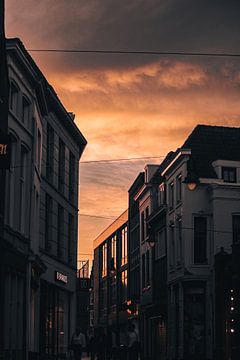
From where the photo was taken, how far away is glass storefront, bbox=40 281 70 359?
140 feet

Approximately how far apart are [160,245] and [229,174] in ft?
35.2

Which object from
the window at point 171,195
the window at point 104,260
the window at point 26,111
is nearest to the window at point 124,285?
the window at point 104,260

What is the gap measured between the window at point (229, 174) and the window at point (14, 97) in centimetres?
2217

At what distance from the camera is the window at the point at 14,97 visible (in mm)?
32938

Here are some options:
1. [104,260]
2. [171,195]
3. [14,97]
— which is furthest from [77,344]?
[104,260]

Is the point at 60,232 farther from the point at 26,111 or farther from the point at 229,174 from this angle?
the point at 26,111

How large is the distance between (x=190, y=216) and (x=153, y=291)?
42.2 feet

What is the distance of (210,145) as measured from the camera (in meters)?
56.1

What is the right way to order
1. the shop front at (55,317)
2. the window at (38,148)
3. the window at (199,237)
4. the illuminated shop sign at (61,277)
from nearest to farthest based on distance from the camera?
the window at (38,148) → the shop front at (55,317) → the illuminated shop sign at (61,277) → the window at (199,237)

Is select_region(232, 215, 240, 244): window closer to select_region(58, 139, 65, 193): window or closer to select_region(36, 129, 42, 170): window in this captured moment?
select_region(58, 139, 65, 193): window

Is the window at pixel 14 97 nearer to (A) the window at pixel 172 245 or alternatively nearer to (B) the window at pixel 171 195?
(A) the window at pixel 172 245

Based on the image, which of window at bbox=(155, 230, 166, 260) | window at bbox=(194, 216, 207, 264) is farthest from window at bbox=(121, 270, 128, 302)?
window at bbox=(194, 216, 207, 264)

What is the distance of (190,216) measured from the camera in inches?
2068

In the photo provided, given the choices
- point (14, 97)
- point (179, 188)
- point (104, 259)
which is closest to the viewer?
point (14, 97)
